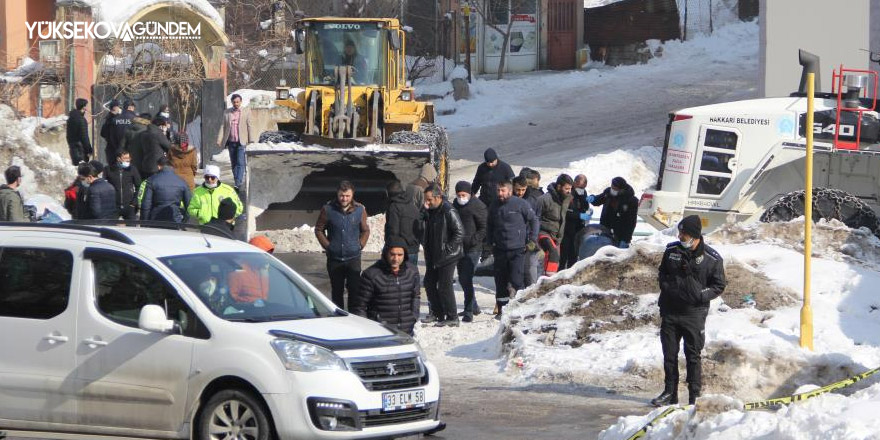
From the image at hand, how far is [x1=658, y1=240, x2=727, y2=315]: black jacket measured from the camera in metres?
10.2

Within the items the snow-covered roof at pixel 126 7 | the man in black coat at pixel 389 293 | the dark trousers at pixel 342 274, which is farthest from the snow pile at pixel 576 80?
the man in black coat at pixel 389 293

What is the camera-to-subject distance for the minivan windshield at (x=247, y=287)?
27.6ft

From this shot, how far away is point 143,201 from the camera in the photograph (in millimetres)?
15258

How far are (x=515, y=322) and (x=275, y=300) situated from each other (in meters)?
4.62

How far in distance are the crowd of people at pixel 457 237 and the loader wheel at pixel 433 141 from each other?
10.8 ft

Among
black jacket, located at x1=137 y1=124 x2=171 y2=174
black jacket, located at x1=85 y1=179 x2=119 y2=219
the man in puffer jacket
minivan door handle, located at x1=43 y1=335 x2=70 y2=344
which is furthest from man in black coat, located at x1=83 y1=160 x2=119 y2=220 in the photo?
minivan door handle, located at x1=43 y1=335 x2=70 y2=344

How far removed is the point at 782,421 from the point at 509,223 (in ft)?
24.5

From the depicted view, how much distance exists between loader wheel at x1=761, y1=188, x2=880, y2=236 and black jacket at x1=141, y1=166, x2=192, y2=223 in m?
7.33

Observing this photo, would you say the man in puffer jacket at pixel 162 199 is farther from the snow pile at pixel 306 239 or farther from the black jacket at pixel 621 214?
the black jacket at pixel 621 214

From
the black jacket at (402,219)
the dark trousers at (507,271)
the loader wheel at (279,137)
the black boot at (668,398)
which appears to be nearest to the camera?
the black boot at (668,398)

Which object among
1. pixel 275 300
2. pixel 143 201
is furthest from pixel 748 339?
pixel 143 201

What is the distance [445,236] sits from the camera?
1411cm

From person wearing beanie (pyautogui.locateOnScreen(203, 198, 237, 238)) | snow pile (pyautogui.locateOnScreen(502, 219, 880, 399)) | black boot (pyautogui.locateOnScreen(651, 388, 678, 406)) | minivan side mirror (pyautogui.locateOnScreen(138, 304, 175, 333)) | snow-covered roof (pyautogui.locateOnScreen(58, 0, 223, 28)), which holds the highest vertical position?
snow-covered roof (pyautogui.locateOnScreen(58, 0, 223, 28))

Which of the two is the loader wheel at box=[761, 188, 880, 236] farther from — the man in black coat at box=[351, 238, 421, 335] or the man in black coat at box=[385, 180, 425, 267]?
the man in black coat at box=[351, 238, 421, 335]
